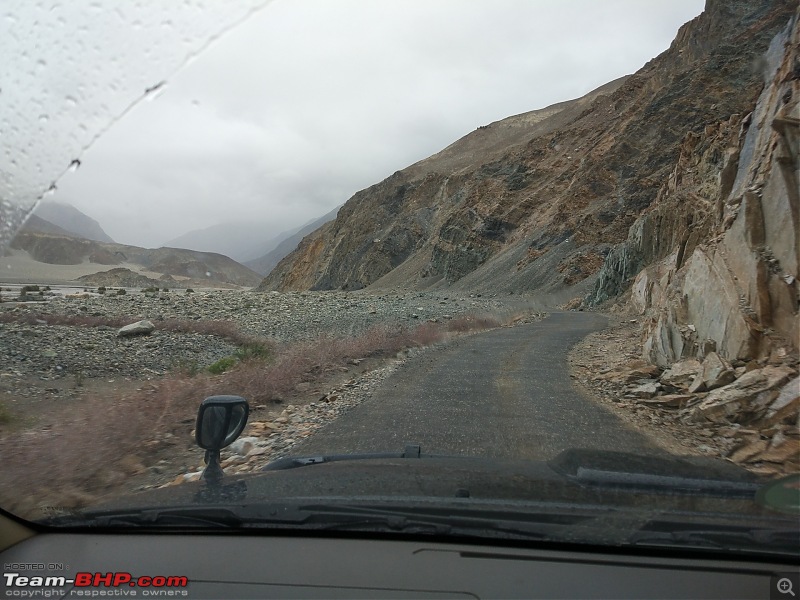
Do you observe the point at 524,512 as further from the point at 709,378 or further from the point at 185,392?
the point at 185,392

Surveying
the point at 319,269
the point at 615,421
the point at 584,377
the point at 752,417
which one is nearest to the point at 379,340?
the point at 584,377

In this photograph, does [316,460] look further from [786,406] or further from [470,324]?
[470,324]

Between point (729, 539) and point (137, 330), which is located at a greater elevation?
point (137, 330)

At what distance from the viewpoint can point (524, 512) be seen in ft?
8.30

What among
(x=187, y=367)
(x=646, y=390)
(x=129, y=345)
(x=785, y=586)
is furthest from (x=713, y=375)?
(x=129, y=345)

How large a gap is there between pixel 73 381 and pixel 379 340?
6.34 metres

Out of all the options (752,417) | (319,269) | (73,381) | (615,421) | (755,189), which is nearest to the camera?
(752,417)

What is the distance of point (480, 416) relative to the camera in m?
7.02

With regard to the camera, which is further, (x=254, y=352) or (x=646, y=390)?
(x=254, y=352)

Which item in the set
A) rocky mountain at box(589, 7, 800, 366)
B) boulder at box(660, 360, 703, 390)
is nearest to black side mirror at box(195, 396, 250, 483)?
rocky mountain at box(589, 7, 800, 366)

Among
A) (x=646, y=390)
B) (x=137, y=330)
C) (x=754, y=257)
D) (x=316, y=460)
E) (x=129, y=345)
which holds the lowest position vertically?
(x=646, y=390)

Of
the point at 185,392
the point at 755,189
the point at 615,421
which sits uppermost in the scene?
the point at 755,189
